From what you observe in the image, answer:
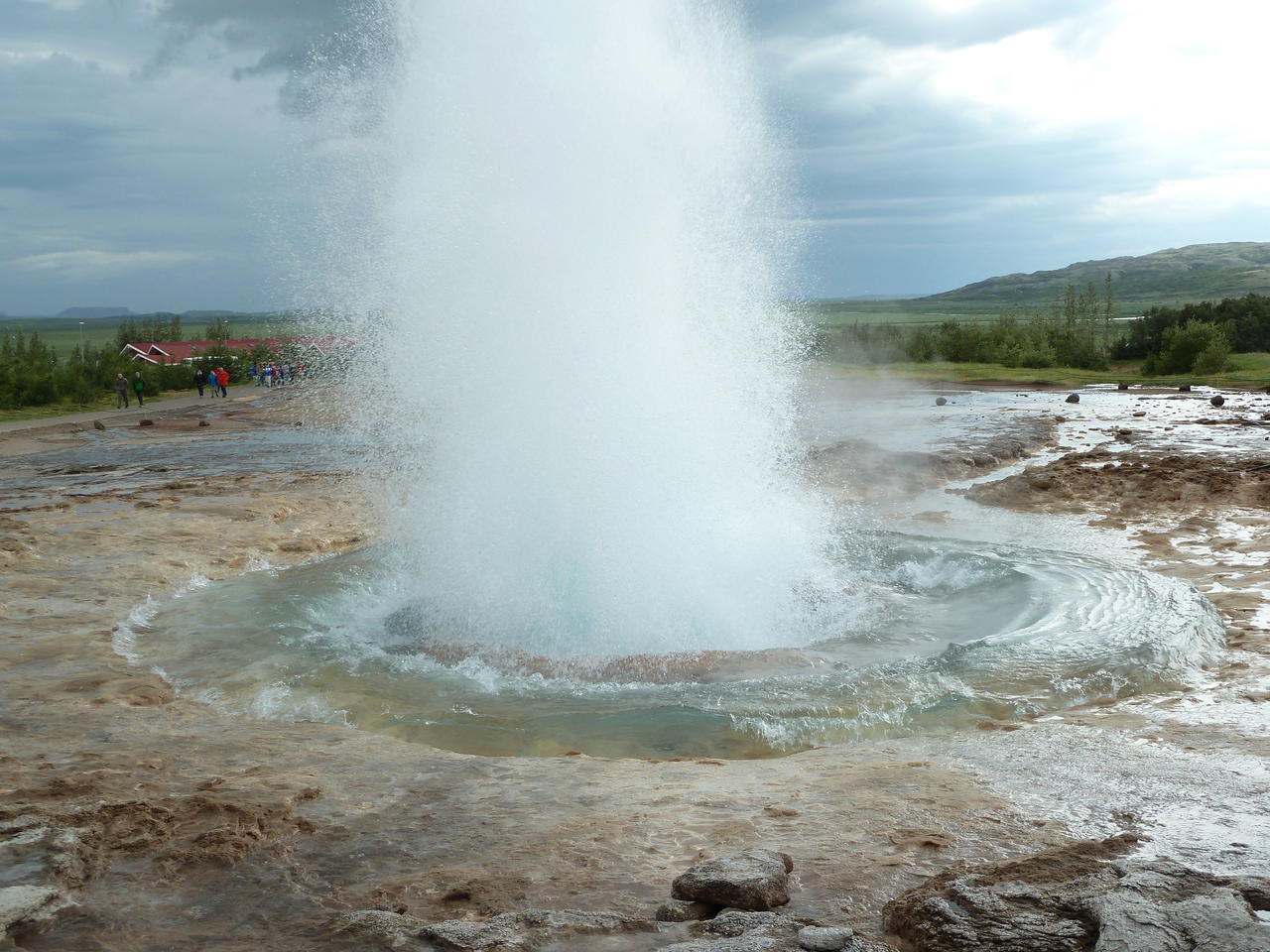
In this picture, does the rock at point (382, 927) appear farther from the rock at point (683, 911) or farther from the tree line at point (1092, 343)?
the tree line at point (1092, 343)

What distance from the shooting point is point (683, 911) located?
9.37ft

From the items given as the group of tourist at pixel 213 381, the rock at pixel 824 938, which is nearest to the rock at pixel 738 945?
the rock at pixel 824 938

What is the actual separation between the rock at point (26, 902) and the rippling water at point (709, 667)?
84.8 inches

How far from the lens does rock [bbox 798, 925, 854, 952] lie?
258cm

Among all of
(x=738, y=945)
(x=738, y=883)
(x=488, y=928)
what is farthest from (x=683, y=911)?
(x=488, y=928)

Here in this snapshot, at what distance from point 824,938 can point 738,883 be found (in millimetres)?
352

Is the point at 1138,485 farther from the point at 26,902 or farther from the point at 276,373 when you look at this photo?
the point at 276,373

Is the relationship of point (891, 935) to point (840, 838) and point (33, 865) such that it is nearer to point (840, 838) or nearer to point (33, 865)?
point (840, 838)

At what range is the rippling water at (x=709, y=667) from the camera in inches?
205

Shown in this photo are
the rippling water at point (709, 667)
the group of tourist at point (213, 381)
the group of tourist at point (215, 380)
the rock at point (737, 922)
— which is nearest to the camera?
the rock at point (737, 922)

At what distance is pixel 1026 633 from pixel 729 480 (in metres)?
2.77

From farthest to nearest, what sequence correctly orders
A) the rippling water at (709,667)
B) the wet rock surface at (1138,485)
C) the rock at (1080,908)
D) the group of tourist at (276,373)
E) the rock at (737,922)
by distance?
the group of tourist at (276,373) < the wet rock surface at (1138,485) < the rippling water at (709,667) < the rock at (737,922) < the rock at (1080,908)

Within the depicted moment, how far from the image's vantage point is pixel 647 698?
5.64 metres

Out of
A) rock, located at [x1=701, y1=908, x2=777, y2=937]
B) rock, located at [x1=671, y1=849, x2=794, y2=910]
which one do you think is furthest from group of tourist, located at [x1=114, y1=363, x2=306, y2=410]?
rock, located at [x1=701, y1=908, x2=777, y2=937]
